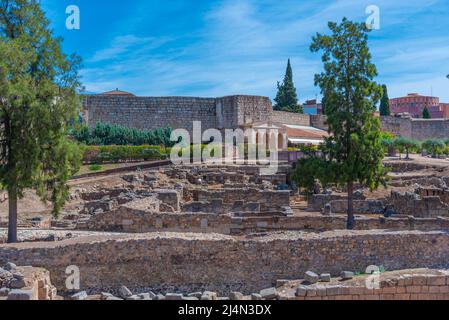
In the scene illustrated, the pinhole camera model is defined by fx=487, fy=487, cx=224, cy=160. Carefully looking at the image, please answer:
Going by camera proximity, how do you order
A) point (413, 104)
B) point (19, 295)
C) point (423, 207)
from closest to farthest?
point (19, 295) → point (423, 207) → point (413, 104)

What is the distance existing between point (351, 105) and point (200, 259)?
8.15 metres

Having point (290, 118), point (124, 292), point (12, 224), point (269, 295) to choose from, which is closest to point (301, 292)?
point (269, 295)

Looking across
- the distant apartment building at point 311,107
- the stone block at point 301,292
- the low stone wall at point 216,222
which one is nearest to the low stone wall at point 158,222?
the low stone wall at point 216,222

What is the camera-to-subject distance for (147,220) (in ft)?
47.6

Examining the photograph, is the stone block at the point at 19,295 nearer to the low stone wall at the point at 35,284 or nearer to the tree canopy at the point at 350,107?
the low stone wall at the point at 35,284

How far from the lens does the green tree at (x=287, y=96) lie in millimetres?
69062

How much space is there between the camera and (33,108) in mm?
12164

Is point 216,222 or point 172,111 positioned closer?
point 216,222

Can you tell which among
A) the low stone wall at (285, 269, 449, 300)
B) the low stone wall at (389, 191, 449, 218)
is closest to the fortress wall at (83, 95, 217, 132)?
the low stone wall at (389, 191, 449, 218)

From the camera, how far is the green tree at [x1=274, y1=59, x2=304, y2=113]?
69.1 meters

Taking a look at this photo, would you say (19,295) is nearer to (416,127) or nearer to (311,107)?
(416,127)

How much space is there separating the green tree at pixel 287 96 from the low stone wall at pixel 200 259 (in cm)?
5911

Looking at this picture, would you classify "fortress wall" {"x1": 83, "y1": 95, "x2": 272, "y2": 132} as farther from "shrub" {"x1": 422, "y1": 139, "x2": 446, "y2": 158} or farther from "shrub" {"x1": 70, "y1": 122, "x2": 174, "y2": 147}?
"shrub" {"x1": 422, "y1": 139, "x2": 446, "y2": 158}
